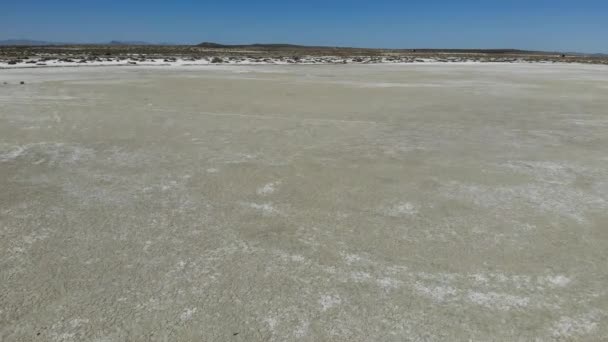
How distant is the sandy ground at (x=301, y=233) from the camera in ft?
9.16

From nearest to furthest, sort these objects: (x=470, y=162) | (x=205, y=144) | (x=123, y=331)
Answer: (x=123, y=331), (x=470, y=162), (x=205, y=144)

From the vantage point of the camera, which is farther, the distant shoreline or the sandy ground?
the distant shoreline

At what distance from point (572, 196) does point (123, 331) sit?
14.8ft

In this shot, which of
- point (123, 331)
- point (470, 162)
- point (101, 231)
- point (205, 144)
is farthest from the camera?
point (205, 144)

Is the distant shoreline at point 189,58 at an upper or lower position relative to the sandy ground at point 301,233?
upper

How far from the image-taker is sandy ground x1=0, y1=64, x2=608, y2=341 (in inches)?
110

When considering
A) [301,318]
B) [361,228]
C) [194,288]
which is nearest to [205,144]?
[361,228]

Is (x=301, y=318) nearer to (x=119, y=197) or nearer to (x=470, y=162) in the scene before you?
(x=119, y=197)

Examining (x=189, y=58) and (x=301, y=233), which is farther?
(x=189, y=58)

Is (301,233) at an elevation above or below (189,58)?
below

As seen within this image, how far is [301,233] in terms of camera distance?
405 cm

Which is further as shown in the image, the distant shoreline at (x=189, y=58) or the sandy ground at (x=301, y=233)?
the distant shoreline at (x=189, y=58)

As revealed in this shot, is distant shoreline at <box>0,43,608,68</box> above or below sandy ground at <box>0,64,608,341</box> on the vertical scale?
above

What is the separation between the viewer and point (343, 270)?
339 centimetres
